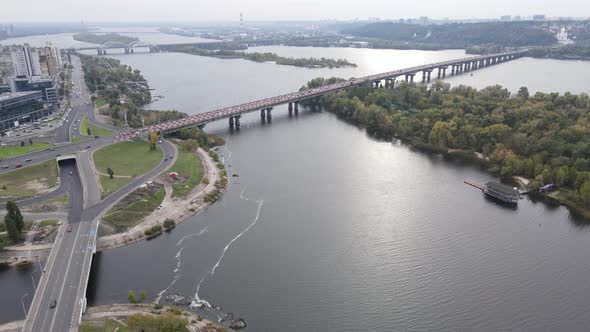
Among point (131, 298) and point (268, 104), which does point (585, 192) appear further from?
point (268, 104)

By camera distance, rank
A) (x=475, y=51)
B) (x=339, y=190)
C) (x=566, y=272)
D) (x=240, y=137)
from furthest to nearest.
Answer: (x=475, y=51) → (x=240, y=137) → (x=339, y=190) → (x=566, y=272)

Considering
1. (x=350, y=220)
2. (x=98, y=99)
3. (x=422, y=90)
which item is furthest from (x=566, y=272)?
(x=98, y=99)

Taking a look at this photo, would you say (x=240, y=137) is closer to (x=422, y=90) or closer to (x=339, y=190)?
(x=339, y=190)

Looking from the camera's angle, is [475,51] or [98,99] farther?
[475,51]

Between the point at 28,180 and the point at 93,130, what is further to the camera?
the point at 93,130

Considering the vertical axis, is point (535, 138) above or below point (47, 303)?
above

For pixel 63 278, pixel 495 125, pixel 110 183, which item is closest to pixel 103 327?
pixel 63 278

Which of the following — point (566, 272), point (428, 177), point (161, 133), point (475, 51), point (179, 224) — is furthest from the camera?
point (475, 51)
